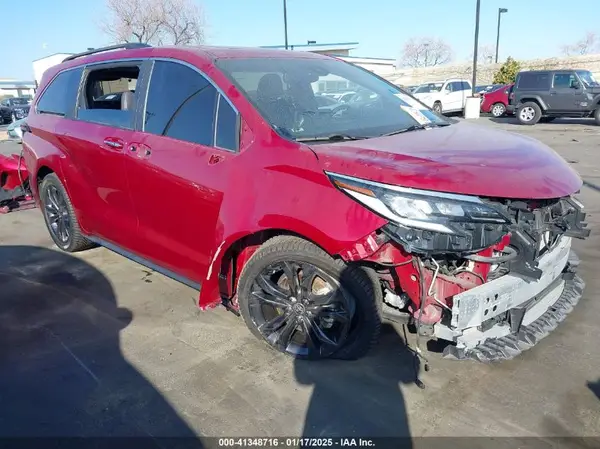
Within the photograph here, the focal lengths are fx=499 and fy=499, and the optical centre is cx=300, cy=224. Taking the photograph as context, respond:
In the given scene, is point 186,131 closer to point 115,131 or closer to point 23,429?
point 115,131

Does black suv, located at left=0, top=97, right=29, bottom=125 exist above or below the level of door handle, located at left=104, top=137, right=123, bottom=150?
below

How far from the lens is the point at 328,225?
2.54 metres

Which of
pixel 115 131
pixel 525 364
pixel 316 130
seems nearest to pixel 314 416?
pixel 525 364

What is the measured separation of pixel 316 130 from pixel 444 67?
163ft

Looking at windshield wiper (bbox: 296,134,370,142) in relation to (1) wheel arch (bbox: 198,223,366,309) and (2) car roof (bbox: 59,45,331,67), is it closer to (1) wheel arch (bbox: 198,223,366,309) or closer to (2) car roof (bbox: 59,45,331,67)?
(1) wheel arch (bbox: 198,223,366,309)

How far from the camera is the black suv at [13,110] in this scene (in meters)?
31.3

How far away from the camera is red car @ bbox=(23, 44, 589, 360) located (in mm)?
2459

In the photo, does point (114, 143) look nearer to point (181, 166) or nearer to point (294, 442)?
point (181, 166)

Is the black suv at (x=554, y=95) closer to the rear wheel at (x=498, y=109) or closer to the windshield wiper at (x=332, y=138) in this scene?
the rear wheel at (x=498, y=109)

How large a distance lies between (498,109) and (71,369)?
23.2 meters

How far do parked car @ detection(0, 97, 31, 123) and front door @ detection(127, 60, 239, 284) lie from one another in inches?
1267

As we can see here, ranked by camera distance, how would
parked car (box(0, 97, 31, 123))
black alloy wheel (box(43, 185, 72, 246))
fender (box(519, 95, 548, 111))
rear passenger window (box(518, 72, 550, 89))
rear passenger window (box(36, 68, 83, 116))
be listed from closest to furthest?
1. rear passenger window (box(36, 68, 83, 116))
2. black alloy wheel (box(43, 185, 72, 246))
3. rear passenger window (box(518, 72, 550, 89))
4. fender (box(519, 95, 548, 111))
5. parked car (box(0, 97, 31, 123))

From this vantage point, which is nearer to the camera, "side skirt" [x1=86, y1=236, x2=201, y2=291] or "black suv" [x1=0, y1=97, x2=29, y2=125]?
"side skirt" [x1=86, y1=236, x2=201, y2=291]

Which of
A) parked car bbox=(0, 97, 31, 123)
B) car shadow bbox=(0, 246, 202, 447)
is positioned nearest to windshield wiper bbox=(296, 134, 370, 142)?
car shadow bbox=(0, 246, 202, 447)
